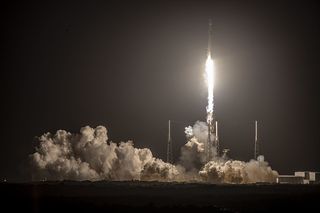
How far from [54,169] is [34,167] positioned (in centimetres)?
427

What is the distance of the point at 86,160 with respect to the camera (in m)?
159

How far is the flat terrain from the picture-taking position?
3455 inches

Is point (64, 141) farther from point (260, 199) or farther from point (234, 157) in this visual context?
point (260, 199)

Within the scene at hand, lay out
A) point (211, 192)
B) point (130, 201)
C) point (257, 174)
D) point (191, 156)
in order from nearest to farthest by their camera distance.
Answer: point (130, 201) → point (211, 192) → point (257, 174) → point (191, 156)

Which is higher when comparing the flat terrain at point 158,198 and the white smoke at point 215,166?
the white smoke at point 215,166

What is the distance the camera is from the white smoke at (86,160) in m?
157

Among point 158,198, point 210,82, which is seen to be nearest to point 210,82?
point 210,82

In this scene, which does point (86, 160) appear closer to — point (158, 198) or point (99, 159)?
point (99, 159)

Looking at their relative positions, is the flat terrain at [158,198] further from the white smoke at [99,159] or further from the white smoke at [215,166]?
the white smoke at [99,159]

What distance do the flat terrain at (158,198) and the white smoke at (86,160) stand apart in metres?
31.5

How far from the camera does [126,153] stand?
158000mm

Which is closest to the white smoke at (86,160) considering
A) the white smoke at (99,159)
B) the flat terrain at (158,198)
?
the white smoke at (99,159)

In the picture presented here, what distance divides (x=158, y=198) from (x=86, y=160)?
60087mm

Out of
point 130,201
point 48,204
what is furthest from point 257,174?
point 48,204
